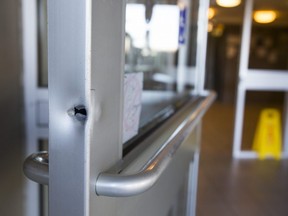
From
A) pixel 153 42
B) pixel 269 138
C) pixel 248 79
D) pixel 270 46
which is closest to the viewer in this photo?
pixel 153 42

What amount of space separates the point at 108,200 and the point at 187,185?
1.19m

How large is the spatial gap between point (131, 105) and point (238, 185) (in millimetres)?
2589

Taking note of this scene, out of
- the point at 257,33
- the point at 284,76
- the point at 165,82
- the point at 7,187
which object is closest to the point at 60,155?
the point at 7,187

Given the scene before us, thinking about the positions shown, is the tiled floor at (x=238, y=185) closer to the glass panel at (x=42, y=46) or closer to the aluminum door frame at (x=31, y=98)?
the aluminum door frame at (x=31, y=98)

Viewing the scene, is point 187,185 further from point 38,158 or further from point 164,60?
point 38,158

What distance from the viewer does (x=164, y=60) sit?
2061mm

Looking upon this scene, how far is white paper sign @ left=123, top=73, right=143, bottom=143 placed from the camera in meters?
0.88

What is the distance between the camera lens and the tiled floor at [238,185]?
274 centimetres

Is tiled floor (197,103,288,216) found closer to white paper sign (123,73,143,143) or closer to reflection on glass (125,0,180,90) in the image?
reflection on glass (125,0,180,90)

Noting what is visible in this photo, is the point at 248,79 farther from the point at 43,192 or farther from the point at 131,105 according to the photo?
the point at 131,105

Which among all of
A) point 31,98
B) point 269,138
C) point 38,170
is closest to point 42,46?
point 31,98

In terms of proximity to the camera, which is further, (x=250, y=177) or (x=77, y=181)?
(x=250, y=177)

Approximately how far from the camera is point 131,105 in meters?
0.95

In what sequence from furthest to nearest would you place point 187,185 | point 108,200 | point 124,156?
point 187,185
point 124,156
point 108,200
